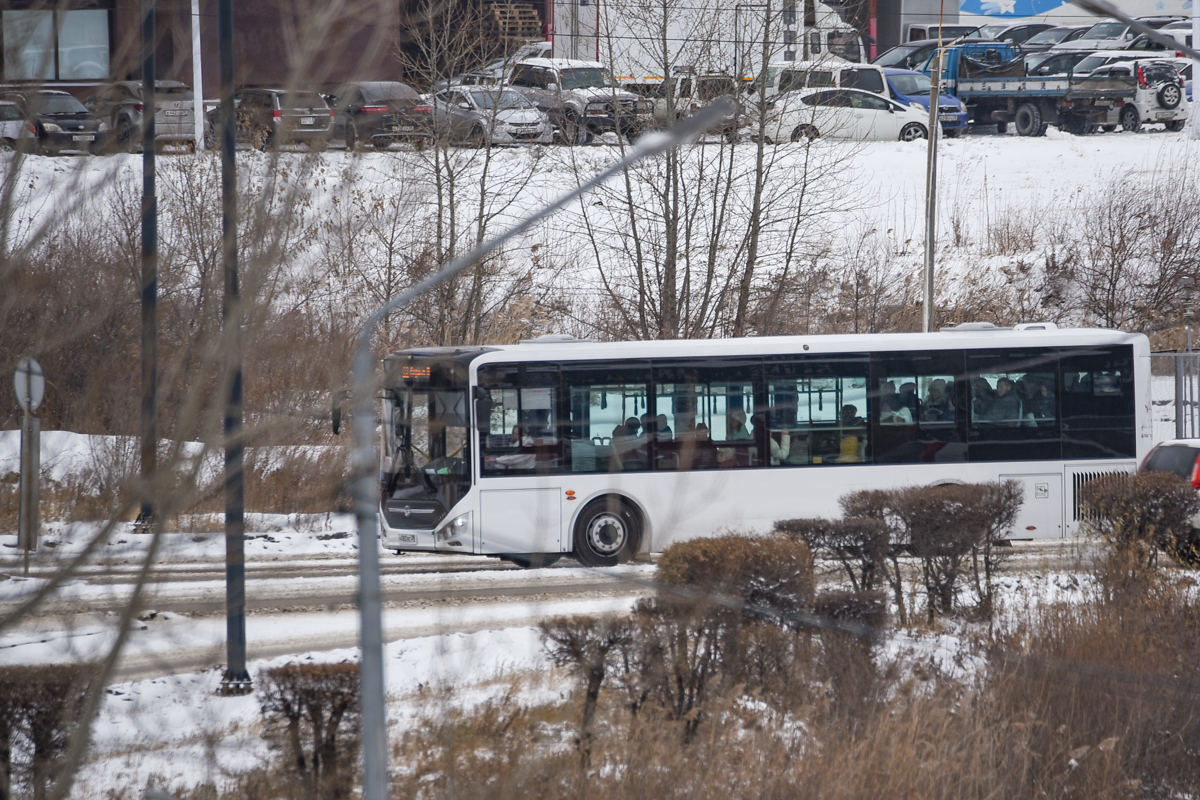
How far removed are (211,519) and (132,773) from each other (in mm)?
2036

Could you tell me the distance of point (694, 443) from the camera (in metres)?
14.0

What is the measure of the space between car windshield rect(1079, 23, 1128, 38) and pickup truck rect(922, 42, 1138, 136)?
6.44 meters

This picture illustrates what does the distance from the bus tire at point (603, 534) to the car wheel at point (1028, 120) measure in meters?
31.9

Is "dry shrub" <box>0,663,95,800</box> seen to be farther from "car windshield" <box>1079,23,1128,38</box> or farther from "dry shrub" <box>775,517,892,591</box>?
"car windshield" <box>1079,23,1128,38</box>

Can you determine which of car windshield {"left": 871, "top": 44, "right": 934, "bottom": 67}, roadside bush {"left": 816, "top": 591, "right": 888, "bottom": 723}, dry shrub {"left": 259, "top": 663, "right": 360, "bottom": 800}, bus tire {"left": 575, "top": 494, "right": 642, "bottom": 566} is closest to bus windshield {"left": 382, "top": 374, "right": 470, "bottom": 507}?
bus tire {"left": 575, "top": 494, "right": 642, "bottom": 566}

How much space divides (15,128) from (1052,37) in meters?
51.1

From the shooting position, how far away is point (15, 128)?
465 cm

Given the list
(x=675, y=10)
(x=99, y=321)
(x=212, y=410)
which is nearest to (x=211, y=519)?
(x=99, y=321)

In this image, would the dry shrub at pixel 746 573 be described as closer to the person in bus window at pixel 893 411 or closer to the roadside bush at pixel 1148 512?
the roadside bush at pixel 1148 512

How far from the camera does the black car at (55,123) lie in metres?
4.39

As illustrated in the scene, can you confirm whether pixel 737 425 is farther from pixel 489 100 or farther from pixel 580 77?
pixel 580 77

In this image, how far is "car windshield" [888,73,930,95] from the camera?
3988 cm

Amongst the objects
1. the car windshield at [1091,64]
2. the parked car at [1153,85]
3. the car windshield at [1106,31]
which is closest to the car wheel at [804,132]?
the parked car at [1153,85]

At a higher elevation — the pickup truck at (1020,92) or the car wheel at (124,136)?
the pickup truck at (1020,92)
